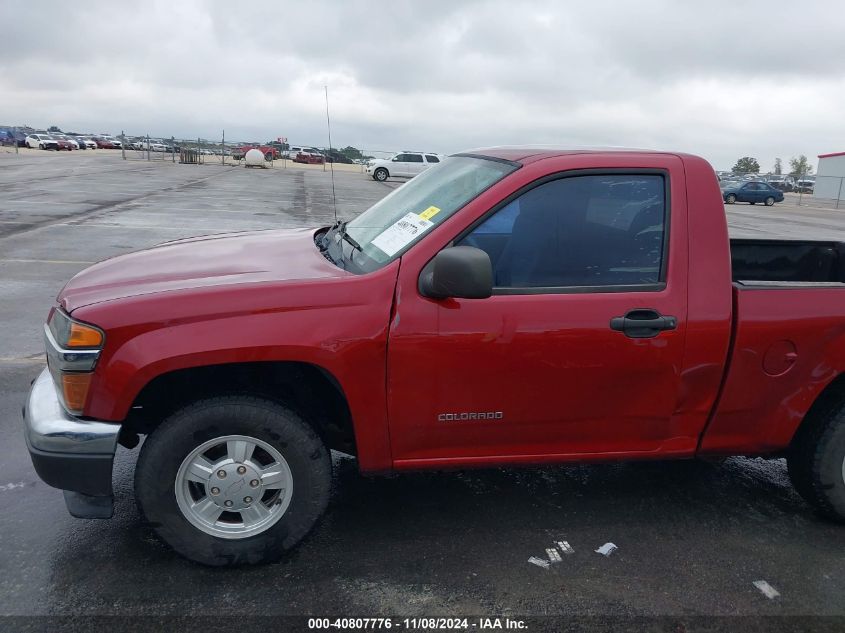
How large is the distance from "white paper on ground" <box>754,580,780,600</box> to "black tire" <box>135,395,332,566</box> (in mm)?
1923

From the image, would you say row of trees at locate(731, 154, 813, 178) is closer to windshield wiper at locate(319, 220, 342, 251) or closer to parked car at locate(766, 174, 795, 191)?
parked car at locate(766, 174, 795, 191)

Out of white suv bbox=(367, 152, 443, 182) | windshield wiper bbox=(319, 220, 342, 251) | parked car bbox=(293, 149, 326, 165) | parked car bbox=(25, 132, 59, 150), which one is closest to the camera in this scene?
windshield wiper bbox=(319, 220, 342, 251)

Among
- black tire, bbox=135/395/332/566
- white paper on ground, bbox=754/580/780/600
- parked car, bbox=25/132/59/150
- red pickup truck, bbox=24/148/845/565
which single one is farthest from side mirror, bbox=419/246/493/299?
parked car, bbox=25/132/59/150

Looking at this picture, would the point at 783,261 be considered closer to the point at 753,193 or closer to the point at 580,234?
the point at 580,234

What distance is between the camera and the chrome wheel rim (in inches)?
116

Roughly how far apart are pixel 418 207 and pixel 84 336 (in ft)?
5.24

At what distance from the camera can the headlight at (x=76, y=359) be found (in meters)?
2.80

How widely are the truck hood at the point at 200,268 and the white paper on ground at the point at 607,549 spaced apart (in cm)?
174

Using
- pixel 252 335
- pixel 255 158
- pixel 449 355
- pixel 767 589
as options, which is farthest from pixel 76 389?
pixel 255 158

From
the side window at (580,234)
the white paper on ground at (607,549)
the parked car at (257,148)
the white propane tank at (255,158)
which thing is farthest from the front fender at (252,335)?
the white propane tank at (255,158)

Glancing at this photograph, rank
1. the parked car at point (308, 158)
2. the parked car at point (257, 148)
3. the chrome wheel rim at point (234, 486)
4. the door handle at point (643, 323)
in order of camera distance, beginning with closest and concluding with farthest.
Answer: the chrome wheel rim at point (234, 486) → the door handle at point (643, 323) → the parked car at point (257, 148) → the parked car at point (308, 158)

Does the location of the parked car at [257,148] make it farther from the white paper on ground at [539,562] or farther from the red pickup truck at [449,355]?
the white paper on ground at [539,562]

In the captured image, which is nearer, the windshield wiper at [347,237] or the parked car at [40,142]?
the windshield wiper at [347,237]

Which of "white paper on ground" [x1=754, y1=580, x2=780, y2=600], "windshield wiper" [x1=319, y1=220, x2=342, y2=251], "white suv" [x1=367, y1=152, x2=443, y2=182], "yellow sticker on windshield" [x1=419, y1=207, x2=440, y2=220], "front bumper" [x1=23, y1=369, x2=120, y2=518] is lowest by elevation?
"white paper on ground" [x1=754, y1=580, x2=780, y2=600]
